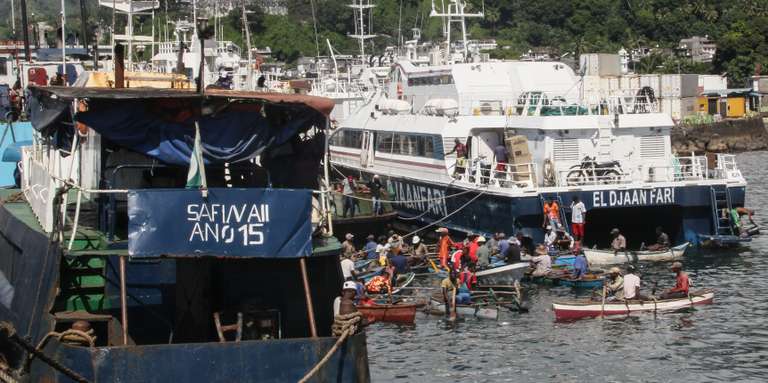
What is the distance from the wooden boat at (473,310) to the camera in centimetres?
2591

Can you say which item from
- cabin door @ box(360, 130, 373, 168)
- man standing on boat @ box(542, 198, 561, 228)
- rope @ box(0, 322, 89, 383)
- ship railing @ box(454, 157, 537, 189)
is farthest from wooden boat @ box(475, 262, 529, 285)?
cabin door @ box(360, 130, 373, 168)

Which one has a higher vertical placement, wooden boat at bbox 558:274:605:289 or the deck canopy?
the deck canopy

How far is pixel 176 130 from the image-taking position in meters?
15.9

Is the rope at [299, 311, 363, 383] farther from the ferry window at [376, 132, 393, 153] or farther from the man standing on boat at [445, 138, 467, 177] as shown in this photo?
the ferry window at [376, 132, 393, 153]

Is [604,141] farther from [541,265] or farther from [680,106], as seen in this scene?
[680,106]

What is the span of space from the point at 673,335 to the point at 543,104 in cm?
1347

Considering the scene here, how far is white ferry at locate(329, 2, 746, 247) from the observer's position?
33219 millimetres

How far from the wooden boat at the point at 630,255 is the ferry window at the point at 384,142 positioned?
12806 mm

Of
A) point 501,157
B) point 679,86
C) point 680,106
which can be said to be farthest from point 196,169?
point 680,106

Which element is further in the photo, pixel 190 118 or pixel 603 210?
pixel 603 210

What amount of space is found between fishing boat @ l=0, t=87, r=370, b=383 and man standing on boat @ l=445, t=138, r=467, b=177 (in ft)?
62.2

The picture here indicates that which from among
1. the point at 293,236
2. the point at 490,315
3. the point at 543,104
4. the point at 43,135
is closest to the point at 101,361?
the point at 293,236

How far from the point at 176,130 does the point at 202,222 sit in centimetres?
187

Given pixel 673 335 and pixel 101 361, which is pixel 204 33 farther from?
pixel 673 335
